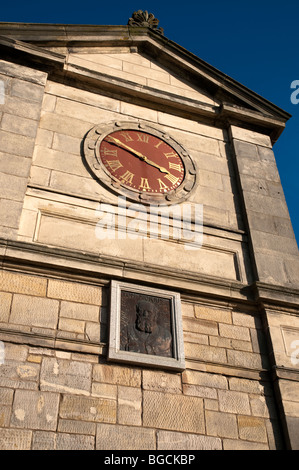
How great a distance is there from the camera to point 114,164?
9438mm

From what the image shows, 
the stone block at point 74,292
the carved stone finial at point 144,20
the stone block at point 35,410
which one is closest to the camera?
the stone block at point 35,410

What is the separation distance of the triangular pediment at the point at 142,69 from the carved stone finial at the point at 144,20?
0.59 meters

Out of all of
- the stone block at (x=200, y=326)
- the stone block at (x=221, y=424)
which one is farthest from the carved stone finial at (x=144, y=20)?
the stone block at (x=221, y=424)

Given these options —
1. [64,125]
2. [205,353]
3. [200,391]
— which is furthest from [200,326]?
[64,125]

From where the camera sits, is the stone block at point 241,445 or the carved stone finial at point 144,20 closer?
the stone block at point 241,445

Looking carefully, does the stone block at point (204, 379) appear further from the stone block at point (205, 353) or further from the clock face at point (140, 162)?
the clock face at point (140, 162)

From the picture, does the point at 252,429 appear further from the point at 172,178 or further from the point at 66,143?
the point at 66,143

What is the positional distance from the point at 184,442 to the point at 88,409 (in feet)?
4.07

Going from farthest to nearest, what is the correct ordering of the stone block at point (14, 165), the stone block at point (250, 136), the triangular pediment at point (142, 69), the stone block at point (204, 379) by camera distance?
the stone block at point (250, 136)
the triangular pediment at point (142, 69)
the stone block at point (14, 165)
the stone block at point (204, 379)

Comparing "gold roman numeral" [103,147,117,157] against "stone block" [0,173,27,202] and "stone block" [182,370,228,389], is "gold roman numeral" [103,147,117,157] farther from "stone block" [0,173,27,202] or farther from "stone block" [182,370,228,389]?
"stone block" [182,370,228,389]

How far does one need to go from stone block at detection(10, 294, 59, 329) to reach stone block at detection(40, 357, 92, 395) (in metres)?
0.52

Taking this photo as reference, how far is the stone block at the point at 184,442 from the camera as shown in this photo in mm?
6102

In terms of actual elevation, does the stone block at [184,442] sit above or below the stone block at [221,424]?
below
